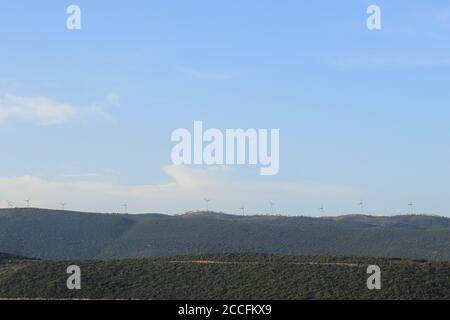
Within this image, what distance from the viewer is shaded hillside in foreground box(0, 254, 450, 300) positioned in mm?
95875

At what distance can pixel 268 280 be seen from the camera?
10075 cm

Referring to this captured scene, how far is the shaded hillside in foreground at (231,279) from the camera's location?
95875mm

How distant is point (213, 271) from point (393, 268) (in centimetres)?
2196

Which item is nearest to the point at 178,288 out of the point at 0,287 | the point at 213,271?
the point at 213,271

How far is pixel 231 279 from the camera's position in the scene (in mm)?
101625

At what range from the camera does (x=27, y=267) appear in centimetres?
11344
